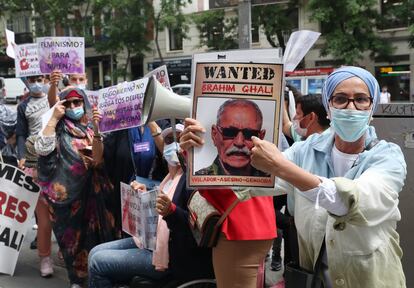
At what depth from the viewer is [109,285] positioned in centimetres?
329

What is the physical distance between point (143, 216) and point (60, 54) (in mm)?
2956

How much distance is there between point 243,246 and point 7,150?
14.0 feet

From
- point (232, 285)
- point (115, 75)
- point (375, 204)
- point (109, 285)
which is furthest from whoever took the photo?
point (115, 75)

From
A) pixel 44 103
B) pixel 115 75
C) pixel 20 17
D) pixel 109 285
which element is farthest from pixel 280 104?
pixel 20 17

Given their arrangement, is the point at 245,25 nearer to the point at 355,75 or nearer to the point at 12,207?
the point at 12,207

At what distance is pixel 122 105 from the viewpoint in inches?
145

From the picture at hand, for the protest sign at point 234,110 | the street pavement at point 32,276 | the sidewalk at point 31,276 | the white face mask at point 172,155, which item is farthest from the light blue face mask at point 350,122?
the sidewalk at point 31,276

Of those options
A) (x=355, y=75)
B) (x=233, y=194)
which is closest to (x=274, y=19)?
(x=233, y=194)

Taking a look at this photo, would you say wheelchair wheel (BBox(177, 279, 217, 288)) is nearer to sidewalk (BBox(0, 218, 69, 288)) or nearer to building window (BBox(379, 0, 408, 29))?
sidewalk (BBox(0, 218, 69, 288))

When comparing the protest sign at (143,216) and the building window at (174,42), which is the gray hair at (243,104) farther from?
the building window at (174,42)

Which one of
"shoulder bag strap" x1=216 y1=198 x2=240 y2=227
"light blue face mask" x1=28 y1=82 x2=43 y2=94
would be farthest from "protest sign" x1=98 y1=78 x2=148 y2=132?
"light blue face mask" x1=28 y1=82 x2=43 y2=94

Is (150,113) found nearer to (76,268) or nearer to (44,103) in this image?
(76,268)

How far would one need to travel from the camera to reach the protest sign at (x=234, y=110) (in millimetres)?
2002

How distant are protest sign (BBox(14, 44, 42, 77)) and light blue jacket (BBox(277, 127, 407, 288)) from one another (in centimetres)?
451
